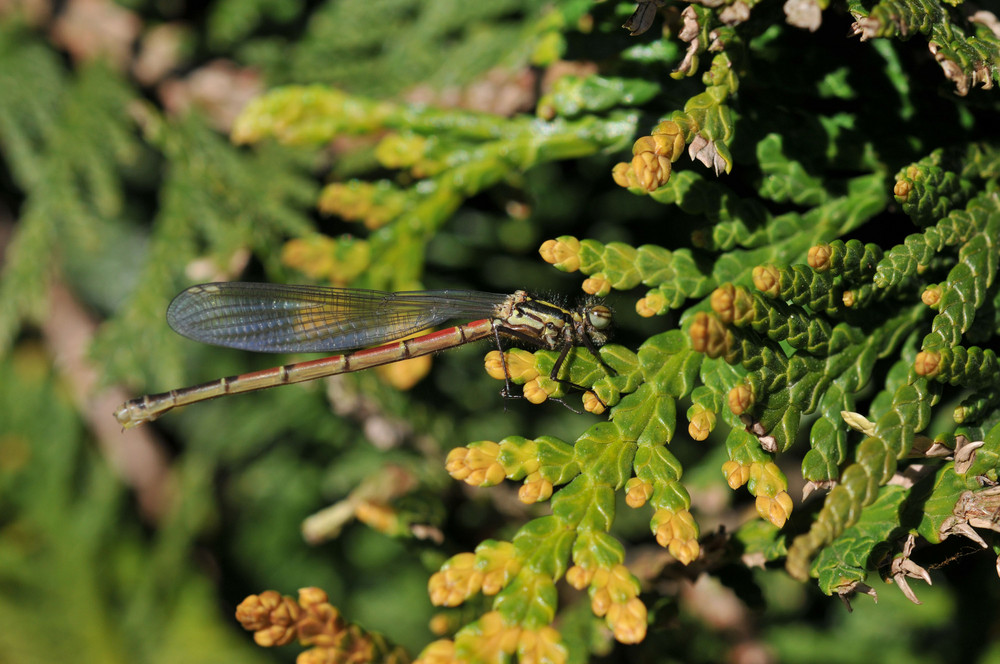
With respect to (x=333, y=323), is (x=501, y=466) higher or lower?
higher

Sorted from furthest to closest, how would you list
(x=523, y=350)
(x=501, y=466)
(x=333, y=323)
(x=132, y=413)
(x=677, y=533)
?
(x=333, y=323) → (x=132, y=413) → (x=523, y=350) → (x=501, y=466) → (x=677, y=533)

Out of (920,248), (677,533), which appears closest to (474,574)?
(677,533)

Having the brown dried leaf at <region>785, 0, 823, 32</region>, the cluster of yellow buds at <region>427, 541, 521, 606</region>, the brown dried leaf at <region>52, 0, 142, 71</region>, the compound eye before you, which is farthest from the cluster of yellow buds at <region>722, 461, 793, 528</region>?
the brown dried leaf at <region>52, 0, 142, 71</region>

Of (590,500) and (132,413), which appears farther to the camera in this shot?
(132,413)

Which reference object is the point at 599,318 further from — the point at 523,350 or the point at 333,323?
the point at 333,323

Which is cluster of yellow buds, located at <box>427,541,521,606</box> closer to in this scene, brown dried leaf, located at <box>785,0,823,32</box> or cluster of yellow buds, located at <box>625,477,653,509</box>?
cluster of yellow buds, located at <box>625,477,653,509</box>

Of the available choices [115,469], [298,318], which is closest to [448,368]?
[298,318]

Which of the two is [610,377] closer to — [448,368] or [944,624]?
[448,368]

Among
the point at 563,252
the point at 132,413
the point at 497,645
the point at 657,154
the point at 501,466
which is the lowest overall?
the point at 132,413
